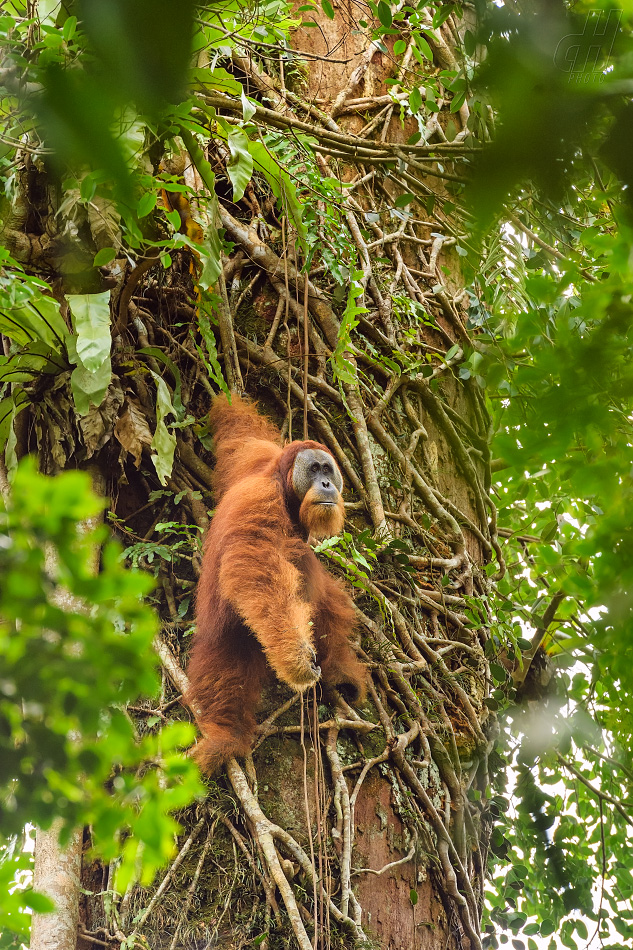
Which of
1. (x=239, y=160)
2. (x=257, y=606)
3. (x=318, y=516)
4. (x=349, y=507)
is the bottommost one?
(x=257, y=606)

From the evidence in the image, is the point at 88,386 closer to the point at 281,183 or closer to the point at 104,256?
the point at 104,256

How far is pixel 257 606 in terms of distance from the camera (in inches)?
75.4

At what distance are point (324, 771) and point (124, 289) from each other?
1.33 m

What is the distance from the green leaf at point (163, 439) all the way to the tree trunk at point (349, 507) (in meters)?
0.06

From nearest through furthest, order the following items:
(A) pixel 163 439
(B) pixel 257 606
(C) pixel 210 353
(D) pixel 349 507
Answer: (B) pixel 257 606 → (A) pixel 163 439 → (C) pixel 210 353 → (D) pixel 349 507

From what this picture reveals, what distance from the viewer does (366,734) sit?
6.64ft

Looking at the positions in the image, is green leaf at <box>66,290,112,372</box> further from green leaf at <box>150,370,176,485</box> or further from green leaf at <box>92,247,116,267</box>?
green leaf at <box>150,370,176,485</box>

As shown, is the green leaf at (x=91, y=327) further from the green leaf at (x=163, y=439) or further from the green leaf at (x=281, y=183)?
the green leaf at (x=281, y=183)

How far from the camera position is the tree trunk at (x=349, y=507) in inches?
70.1

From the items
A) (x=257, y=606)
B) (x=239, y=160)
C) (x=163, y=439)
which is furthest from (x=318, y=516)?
(x=239, y=160)

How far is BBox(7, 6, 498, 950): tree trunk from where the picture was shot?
178 cm

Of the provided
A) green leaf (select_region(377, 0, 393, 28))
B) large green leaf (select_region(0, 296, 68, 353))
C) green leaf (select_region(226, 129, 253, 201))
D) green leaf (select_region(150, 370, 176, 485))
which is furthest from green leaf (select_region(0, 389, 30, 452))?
green leaf (select_region(377, 0, 393, 28))

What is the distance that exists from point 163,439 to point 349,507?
0.59 m

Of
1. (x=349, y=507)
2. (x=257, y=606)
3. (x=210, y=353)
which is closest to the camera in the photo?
(x=257, y=606)
